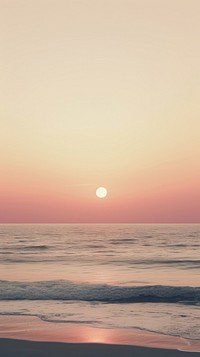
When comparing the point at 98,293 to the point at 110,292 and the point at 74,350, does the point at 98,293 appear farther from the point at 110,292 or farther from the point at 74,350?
the point at 74,350

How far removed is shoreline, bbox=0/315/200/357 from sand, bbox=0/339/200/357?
16cm

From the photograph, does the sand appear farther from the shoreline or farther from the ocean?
the ocean

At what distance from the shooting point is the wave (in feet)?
86.5

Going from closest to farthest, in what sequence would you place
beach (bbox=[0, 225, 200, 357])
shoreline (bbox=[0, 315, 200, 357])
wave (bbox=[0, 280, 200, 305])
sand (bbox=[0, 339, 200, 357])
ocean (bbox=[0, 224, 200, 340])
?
sand (bbox=[0, 339, 200, 357]) → beach (bbox=[0, 225, 200, 357]) → shoreline (bbox=[0, 315, 200, 357]) → ocean (bbox=[0, 224, 200, 340]) → wave (bbox=[0, 280, 200, 305])

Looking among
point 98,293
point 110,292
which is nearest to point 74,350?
point 98,293

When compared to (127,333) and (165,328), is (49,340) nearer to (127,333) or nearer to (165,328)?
(127,333)

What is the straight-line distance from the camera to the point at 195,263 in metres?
48.0

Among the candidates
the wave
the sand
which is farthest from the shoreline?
the wave

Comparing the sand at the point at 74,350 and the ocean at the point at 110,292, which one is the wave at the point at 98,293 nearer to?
the ocean at the point at 110,292

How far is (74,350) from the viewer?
13906 mm

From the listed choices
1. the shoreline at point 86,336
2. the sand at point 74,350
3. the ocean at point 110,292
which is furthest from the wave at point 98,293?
the sand at point 74,350

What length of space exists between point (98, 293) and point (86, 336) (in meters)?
13.4

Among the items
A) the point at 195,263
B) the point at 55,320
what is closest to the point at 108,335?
the point at 55,320

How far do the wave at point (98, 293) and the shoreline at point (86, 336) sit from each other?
876 centimetres
